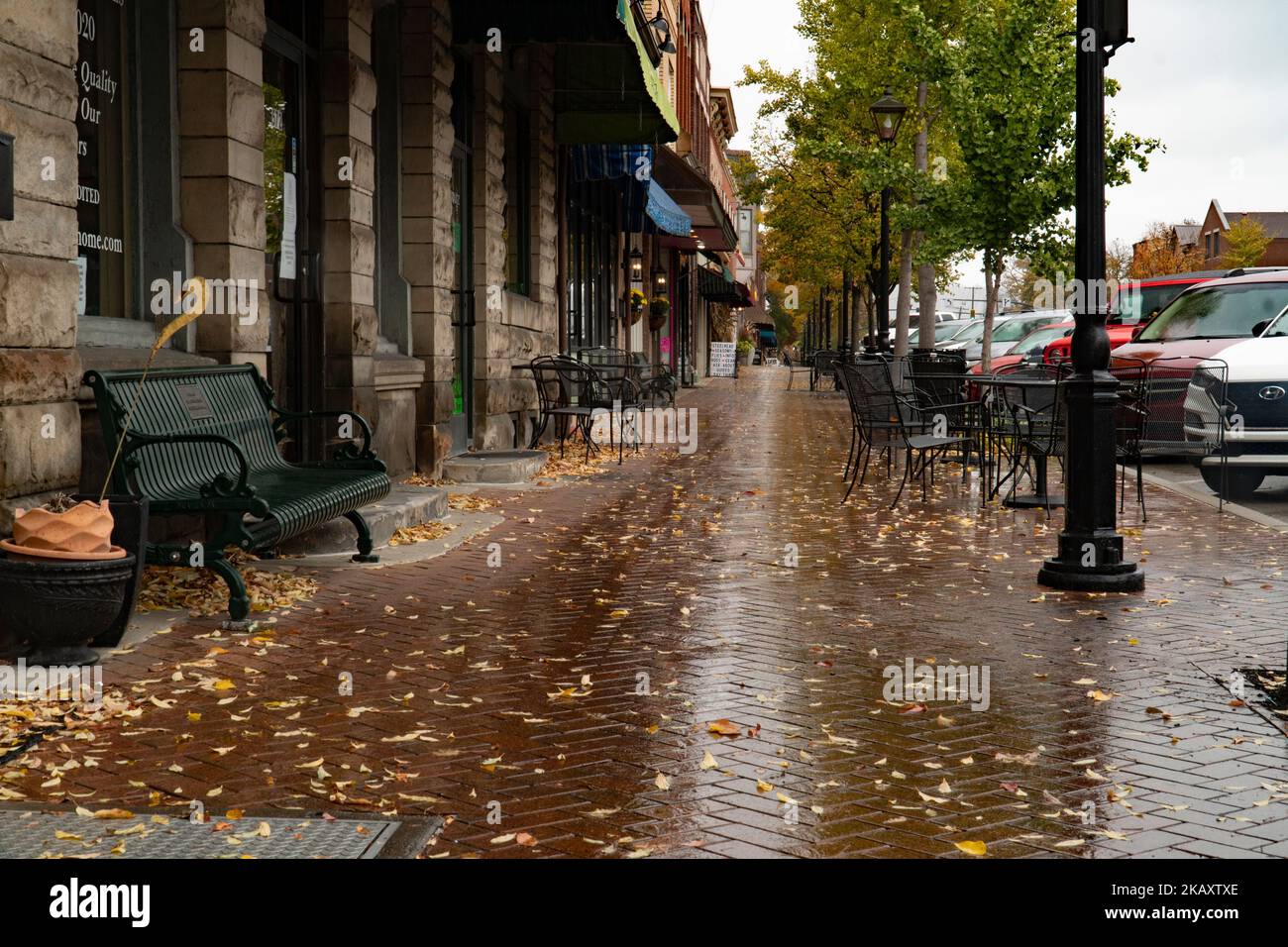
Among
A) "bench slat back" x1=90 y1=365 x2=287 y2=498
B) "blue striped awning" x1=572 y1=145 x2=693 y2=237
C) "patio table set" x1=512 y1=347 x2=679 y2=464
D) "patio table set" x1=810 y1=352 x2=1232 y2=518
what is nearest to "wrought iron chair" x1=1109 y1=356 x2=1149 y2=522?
"patio table set" x1=810 y1=352 x2=1232 y2=518

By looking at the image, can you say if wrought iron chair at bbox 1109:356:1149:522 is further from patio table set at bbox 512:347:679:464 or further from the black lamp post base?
patio table set at bbox 512:347:679:464

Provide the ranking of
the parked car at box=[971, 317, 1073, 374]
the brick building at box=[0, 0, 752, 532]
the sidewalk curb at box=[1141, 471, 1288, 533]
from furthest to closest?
the parked car at box=[971, 317, 1073, 374], the sidewalk curb at box=[1141, 471, 1288, 533], the brick building at box=[0, 0, 752, 532]

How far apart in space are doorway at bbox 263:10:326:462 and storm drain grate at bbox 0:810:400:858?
6.25m

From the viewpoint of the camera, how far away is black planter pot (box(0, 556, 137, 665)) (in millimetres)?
5602

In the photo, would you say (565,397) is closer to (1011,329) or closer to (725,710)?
(725,710)

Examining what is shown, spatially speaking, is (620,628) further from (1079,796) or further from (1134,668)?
(1079,796)

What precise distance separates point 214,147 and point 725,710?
508 centimetres

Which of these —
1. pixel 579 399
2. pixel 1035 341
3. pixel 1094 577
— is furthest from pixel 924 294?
pixel 1094 577

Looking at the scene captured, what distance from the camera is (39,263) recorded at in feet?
21.0

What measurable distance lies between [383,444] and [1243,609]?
680 centimetres

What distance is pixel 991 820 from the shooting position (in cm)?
420

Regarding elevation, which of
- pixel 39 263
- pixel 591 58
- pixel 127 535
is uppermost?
pixel 591 58
